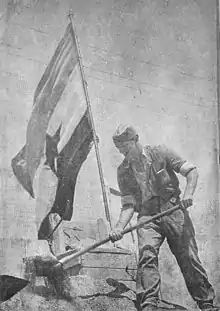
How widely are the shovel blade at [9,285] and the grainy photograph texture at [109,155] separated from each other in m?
0.01

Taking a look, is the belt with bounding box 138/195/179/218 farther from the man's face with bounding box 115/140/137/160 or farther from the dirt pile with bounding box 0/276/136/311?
the dirt pile with bounding box 0/276/136/311

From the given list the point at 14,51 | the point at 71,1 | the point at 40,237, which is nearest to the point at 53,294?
the point at 40,237

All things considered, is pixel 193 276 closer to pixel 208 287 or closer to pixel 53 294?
pixel 208 287

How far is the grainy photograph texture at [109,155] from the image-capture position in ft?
25.8

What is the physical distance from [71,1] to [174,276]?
3173mm

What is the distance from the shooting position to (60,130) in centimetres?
816

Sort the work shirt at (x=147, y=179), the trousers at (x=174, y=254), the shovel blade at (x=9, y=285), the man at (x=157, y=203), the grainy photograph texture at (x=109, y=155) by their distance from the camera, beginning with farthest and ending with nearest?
1. the work shirt at (x=147, y=179)
2. the man at (x=157, y=203)
3. the trousers at (x=174, y=254)
4. the grainy photograph texture at (x=109, y=155)
5. the shovel blade at (x=9, y=285)

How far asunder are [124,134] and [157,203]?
32.4 inches

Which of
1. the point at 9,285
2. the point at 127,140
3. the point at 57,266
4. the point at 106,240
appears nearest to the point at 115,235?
the point at 106,240

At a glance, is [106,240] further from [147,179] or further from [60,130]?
[60,130]

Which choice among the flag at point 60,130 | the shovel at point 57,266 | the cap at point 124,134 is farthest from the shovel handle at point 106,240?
the cap at point 124,134

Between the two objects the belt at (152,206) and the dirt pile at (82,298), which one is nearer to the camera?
the dirt pile at (82,298)

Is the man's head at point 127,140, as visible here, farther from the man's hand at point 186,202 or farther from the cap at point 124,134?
the man's hand at point 186,202

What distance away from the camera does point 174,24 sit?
28.3ft
